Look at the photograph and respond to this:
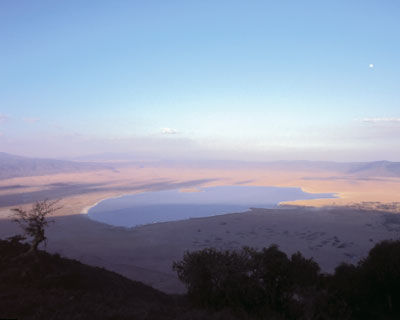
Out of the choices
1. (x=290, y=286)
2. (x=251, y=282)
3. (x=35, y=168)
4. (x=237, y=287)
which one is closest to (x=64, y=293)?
(x=237, y=287)

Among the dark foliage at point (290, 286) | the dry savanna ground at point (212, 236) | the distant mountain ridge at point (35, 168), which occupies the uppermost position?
the distant mountain ridge at point (35, 168)

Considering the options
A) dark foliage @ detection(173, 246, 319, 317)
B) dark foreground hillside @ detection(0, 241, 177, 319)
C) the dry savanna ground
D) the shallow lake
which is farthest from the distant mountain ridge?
dark foliage @ detection(173, 246, 319, 317)

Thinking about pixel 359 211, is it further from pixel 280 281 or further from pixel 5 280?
pixel 5 280

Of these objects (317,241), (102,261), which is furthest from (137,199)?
(317,241)

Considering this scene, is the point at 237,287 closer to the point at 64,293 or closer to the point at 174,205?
the point at 64,293

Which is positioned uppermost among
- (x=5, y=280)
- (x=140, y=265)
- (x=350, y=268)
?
(x=5, y=280)

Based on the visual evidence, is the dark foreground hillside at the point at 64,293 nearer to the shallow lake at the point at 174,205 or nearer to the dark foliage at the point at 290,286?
the dark foliage at the point at 290,286

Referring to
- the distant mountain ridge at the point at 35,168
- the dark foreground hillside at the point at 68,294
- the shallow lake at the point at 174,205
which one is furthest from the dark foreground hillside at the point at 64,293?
the distant mountain ridge at the point at 35,168

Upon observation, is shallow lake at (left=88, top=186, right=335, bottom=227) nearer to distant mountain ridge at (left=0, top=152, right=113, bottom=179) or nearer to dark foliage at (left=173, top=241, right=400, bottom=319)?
dark foliage at (left=173, top=241, right=400, bottom=319)

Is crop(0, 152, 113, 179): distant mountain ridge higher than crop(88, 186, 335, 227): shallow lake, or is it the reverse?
crop(0, 152, 113, 179): distant mountain ridge
